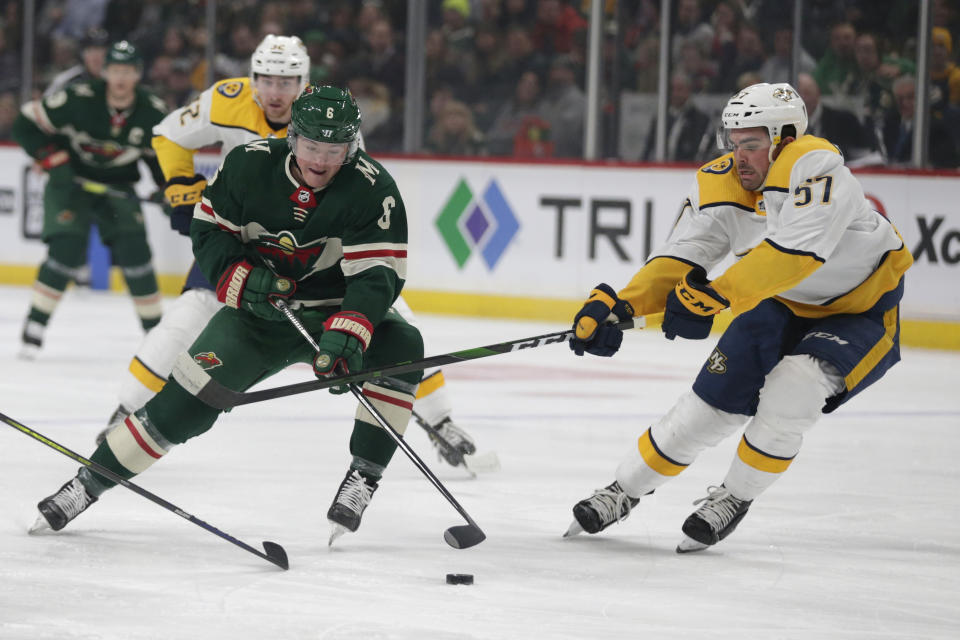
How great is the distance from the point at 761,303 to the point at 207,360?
1238 mm

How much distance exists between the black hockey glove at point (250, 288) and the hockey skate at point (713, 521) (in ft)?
3.35

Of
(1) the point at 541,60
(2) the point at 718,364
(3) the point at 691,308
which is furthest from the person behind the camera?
(1) the point at 541,60

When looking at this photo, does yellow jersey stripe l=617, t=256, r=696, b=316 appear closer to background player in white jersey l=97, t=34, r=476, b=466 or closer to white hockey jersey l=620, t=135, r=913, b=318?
white hockey jersey l=620, t=135, r=913, b=318

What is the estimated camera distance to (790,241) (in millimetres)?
3252

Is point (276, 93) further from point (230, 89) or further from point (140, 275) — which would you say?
point (140, 275)

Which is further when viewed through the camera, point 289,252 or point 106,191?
point 106,191

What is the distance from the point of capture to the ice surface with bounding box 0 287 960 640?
9.11 feet

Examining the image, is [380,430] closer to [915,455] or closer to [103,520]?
[103,520]

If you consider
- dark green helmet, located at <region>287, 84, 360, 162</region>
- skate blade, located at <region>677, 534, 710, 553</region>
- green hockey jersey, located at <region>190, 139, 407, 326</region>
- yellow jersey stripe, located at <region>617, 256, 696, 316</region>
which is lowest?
skate blade, located at <region>677, 534, 710, 553</region>

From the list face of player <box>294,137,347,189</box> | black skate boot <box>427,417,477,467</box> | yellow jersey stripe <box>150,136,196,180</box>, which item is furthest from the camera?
yellow jersey stripe <box>150,136,196,180</box>

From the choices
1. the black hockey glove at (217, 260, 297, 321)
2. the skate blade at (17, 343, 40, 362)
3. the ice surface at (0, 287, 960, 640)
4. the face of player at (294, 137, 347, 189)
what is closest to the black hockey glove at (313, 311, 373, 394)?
the black hockey glove at (217, 260, 297, 321)

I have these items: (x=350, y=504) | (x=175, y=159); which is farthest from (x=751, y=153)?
(x=175, y=159)

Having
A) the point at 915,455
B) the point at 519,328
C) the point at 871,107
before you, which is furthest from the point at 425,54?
the point at 915,455

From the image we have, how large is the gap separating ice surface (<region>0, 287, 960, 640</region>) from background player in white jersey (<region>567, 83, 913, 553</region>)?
18 centimetres
